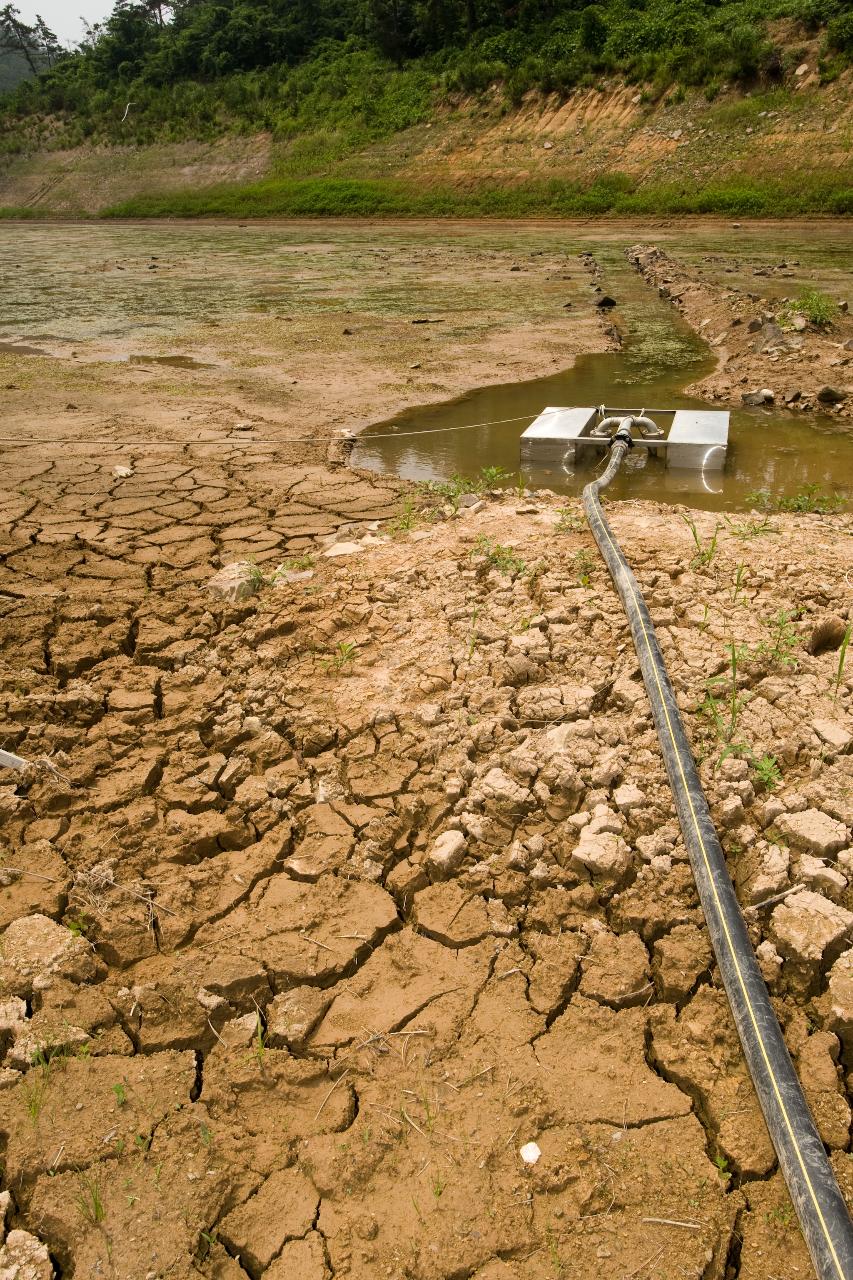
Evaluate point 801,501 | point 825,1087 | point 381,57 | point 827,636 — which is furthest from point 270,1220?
point 381,57

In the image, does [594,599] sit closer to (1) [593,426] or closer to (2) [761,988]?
(2) [761,988]

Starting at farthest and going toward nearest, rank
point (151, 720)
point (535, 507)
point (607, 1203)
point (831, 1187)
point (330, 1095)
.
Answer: point (535, 507)
point (151, 720)
point (330, 1095)
point (607, 1203)
point (831, 1187)

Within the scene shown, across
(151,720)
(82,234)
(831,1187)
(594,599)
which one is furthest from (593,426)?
(82,234)

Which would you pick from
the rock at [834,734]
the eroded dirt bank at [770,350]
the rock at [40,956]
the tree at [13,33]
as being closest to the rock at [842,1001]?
the rock at [834,734]

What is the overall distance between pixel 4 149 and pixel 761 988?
5209 centimetres

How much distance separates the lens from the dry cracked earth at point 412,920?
1690 millimetres

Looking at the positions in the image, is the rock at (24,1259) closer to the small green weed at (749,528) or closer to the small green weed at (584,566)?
the small green weed at (584,566)

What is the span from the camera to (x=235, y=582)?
389 cm

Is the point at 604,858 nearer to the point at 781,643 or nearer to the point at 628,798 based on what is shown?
Answer: the point at 628,798

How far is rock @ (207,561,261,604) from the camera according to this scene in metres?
3.86

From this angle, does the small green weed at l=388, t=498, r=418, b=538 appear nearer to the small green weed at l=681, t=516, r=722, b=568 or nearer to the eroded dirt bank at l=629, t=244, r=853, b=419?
the small green weed at l=681, t=516, r=722, b=568

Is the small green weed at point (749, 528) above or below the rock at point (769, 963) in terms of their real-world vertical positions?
above

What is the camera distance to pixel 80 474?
5.55m

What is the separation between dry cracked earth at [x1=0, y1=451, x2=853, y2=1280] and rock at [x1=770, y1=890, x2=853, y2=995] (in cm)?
1
